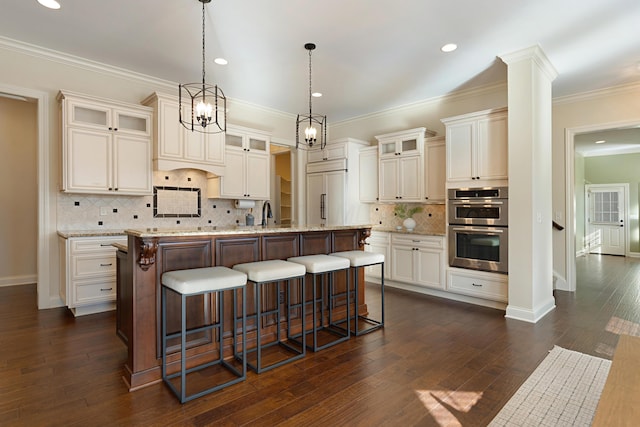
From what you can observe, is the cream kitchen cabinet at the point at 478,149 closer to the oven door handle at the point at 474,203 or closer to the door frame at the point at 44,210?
the oven door handle at the point at 474,203

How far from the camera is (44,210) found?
12.9 ft

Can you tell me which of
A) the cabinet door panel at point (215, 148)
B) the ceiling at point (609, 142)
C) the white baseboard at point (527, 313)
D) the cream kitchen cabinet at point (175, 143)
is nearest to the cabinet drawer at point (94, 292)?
the cream kitchen cabinet at point (175, 143)

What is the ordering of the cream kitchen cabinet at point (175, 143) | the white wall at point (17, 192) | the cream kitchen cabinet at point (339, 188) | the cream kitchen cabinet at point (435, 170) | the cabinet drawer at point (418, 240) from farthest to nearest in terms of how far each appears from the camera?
the cream kitchen cabinet at point (339, 188), the white wall at point (17, 192), the cream kitchen cabinet at point (435, 170), the cabinet drawer at point (418, 240), the cream kitchen cabinet at point (175, 143)

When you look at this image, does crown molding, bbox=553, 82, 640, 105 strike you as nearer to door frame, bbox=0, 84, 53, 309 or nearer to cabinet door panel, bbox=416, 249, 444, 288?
cabinet door panel, bbox=416, 249, 444, 288

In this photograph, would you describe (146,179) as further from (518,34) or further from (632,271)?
(632,271)

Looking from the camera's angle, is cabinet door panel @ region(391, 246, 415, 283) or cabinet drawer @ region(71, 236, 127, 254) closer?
cabinet drawer @ region(71, 236, 127, 254)

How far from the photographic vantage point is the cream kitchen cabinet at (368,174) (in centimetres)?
586

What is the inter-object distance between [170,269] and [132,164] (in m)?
2.33

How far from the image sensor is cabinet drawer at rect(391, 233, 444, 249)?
15.4 feet

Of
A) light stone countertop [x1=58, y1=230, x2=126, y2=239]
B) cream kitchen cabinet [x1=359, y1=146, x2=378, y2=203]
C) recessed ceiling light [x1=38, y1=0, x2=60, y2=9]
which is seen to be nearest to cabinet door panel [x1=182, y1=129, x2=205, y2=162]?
light stone countertop [x1=58, y1=230, x2=126, y2=239]

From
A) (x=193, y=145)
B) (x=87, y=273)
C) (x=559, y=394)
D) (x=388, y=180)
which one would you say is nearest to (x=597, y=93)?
(x=388, y=180)

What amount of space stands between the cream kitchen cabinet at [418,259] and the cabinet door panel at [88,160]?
3996 mm

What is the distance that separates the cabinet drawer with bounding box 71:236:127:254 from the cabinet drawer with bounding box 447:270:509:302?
13.8ft

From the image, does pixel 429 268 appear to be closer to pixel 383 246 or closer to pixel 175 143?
pixel 383 246
